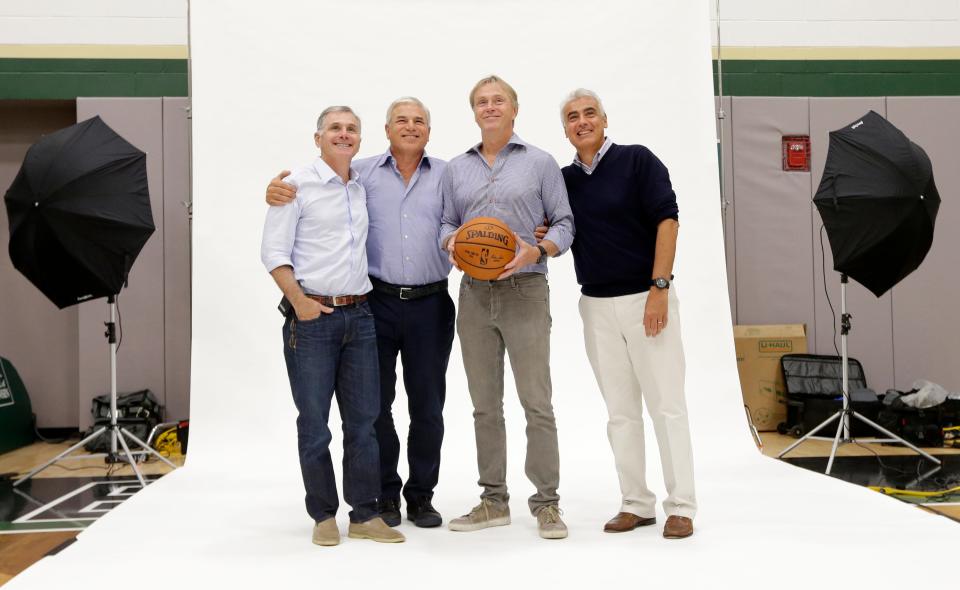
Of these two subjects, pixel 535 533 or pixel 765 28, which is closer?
pixel 535 533

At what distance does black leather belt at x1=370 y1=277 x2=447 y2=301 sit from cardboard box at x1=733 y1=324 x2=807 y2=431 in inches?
135

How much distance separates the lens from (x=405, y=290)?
3.00 metres

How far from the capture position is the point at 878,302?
6027 mm

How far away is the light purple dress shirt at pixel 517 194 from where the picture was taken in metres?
2.93

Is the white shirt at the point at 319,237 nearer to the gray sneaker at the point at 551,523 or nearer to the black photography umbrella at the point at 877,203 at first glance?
the gray sneaker at the point at 551,523

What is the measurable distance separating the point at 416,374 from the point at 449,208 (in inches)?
25.8

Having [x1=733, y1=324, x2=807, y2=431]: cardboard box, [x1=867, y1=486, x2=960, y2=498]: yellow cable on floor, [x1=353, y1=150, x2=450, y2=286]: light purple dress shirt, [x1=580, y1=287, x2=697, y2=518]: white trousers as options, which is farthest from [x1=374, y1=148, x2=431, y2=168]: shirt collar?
[x1=733, y1=324, x2=807, y2=431]: cardboard box

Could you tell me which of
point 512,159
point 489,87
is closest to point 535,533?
point 512,159

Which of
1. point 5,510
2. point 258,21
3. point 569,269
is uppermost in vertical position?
point 258,21

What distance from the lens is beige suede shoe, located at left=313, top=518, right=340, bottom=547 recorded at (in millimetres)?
2836

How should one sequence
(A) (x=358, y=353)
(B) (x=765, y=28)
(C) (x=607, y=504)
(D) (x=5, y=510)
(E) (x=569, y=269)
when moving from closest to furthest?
(A) (x=358, y=353) → (C) (x=607, y=504) → (D) (x=5, y=510) → (E) (x=569, y=269) → (B) (x=765, y=28)

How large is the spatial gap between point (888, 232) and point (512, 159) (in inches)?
92.0

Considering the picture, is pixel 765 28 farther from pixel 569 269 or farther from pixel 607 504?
pixel 607 504

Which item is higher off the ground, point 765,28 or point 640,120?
point 765,28
